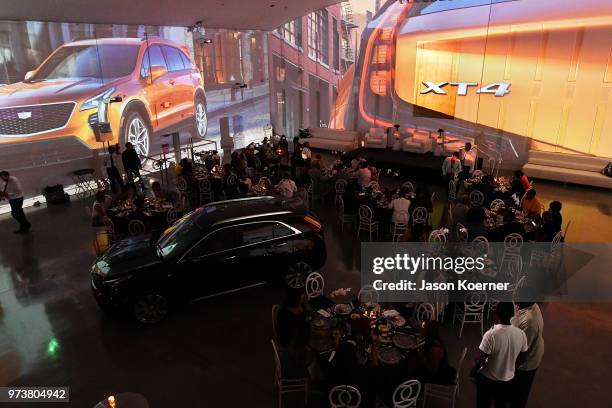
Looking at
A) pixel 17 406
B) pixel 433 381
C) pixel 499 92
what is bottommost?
pixel 17 406

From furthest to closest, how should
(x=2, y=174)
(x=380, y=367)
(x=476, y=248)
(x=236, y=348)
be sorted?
(x=2, y=174), (x=476, y=248), (x=236, y=348), (x=380, y=367)

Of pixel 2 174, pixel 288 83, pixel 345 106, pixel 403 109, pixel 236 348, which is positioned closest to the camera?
pixel 236 348

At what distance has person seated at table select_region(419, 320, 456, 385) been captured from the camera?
13.7ft

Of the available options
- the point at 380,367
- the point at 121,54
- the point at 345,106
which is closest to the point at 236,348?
the point at 380,367

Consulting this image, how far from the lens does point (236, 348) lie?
562cm

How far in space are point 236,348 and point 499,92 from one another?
12283 millimetres

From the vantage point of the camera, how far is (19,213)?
9438mm

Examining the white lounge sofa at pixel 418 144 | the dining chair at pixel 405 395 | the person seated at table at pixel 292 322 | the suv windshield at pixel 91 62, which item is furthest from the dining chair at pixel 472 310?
the suv windshield at pixel 91 62

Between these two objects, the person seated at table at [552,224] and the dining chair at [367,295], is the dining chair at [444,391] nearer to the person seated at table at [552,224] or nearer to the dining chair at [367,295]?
the dining chair at [367,295]

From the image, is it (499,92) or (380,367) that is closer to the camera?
(380,367)

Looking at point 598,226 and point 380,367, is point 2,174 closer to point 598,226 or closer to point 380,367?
point 380,367

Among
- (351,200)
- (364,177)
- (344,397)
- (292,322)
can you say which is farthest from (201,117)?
(344,397)

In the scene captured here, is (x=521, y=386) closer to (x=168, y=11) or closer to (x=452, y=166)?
(x=452, y=166)

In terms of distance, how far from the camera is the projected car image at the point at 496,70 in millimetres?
12445
